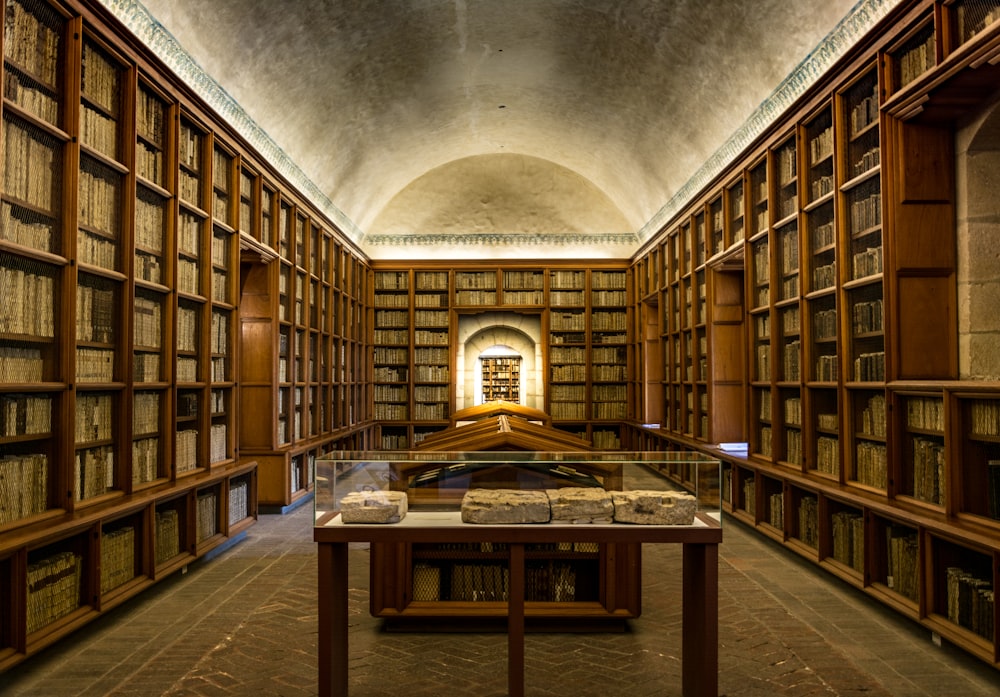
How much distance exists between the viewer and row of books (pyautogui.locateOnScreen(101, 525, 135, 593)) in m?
4.34

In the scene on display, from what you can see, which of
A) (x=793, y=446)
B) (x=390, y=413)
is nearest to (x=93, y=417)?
(x=793, y=446)

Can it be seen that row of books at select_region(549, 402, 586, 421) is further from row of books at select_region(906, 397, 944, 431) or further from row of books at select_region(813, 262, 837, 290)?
row of books at select_region(906, 397, 944, 431)

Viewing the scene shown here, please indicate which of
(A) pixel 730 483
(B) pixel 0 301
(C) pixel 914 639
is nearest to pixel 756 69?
(A) pixel 730 483

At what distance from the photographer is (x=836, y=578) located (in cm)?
521

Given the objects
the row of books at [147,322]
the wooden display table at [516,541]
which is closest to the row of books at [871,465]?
the wooden display table at [516,541]

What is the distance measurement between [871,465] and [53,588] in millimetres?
4936

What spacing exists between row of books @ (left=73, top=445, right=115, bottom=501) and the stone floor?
771mm

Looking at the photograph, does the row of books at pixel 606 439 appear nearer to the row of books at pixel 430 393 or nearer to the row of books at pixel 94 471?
the row of books at pixel 430 393

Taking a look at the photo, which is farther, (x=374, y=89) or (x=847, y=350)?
(x=374, y=89)

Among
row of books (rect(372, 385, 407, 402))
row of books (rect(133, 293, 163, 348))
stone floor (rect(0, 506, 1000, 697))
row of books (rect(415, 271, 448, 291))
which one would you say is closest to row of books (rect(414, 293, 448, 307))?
row of books (rect(415, 271, 448, 291))

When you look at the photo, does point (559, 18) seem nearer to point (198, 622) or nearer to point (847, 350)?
point (847, 350)

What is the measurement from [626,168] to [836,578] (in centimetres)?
750

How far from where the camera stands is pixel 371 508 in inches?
117

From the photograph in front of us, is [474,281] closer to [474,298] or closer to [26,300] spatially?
[474,298]
